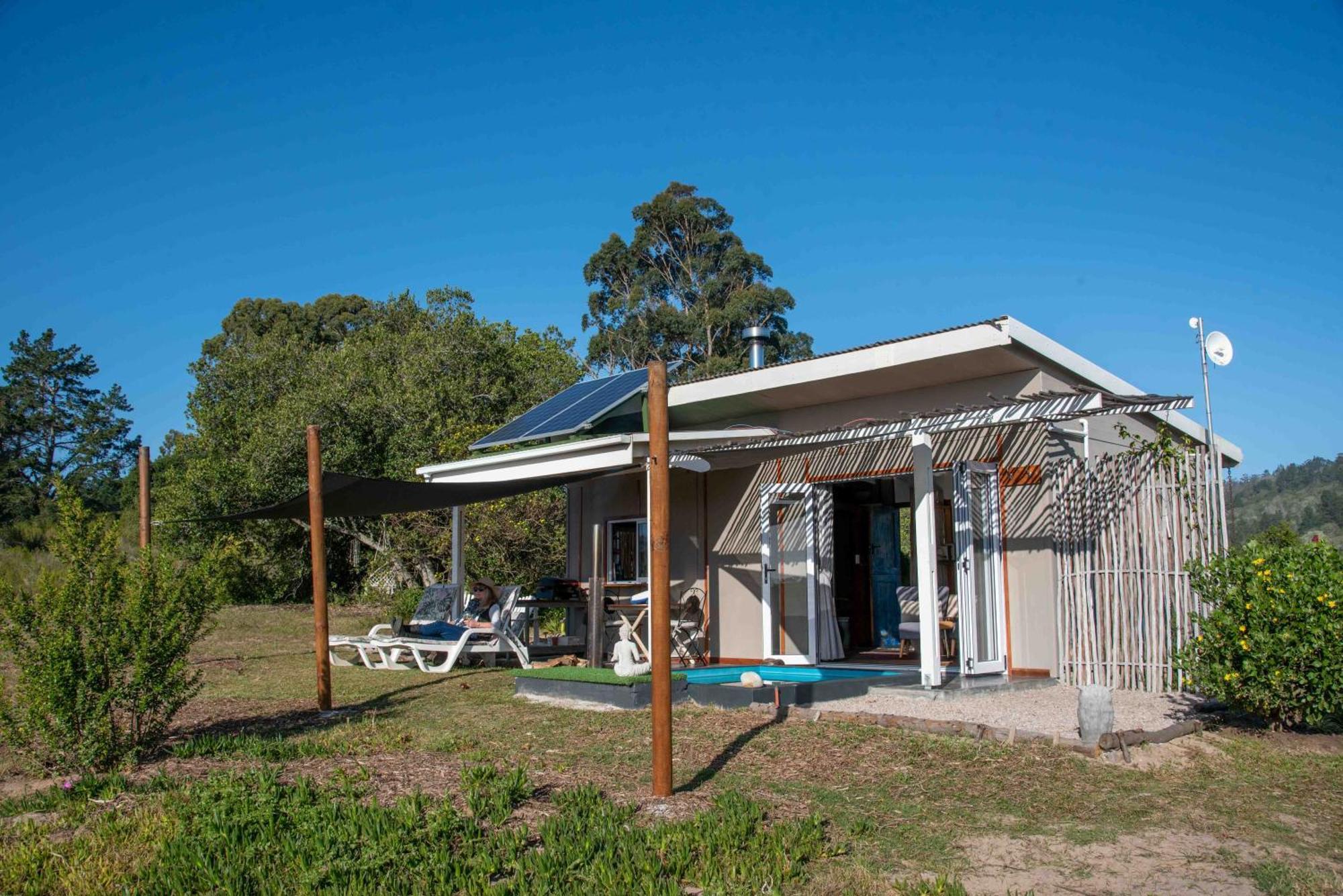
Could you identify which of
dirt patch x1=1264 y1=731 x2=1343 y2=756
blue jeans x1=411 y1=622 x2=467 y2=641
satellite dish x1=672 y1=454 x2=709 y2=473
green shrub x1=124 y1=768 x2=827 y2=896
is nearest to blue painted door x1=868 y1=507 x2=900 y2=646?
satellite dish x1=672 y1=454 x2=709 y2=473

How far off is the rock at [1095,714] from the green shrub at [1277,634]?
1029 millimetres

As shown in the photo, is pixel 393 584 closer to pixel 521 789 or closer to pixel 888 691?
pixel 888 691

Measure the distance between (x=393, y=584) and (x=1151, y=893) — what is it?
715 inches

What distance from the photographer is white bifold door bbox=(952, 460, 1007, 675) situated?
27.9ft

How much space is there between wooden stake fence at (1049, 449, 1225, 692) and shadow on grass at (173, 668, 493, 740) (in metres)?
5.58

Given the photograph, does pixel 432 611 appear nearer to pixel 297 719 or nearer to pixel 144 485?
pixel 144 485

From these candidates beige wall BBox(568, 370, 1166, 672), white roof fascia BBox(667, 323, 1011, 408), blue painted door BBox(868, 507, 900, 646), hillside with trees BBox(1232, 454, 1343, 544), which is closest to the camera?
white roof fascia BBox(667, 323, 1011, 408)

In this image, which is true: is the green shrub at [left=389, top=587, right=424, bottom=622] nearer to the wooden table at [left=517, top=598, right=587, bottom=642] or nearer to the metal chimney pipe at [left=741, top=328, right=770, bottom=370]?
the wooden table at [left=517, top=598, right=587, bottom=642]

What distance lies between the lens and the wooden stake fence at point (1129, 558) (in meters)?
7.84

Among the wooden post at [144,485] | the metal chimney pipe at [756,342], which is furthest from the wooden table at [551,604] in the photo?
the wooden post at [144,485]

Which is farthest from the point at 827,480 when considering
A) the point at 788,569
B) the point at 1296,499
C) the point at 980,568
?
the point at 1296,499

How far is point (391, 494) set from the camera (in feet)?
33.5

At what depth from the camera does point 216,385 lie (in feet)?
82.4

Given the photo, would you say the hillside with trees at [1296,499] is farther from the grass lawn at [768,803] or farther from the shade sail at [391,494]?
the grass lawn at [768,803]
